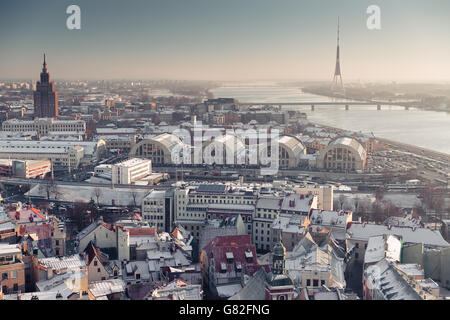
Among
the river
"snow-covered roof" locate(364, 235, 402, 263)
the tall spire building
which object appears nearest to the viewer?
"snow-covered roof" locate(364, 235, 402, 263)

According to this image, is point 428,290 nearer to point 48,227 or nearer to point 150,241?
point 150,241

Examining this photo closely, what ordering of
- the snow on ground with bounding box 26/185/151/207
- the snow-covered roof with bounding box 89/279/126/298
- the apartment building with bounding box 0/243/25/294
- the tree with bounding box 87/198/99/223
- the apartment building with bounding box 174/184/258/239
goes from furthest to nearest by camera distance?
the snow on ground with bounding box 26/185/151/207, the tree with bounding box 87/198/99/223, the apartment building with bounding box 174/184/258/239, the apartment building with bounding box 0/243/25/294, the snow-covered roof with bounding box 89/279/126/298

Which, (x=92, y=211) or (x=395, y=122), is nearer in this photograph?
(x=92, y=211)

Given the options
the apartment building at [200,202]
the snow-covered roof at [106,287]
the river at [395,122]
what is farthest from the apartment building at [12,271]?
the river at [395,122]

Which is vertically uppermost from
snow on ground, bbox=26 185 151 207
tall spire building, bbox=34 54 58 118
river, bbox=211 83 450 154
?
tall spire building, bbox=34 54 58 118

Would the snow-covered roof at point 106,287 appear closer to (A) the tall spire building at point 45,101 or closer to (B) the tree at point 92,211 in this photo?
(B) the tree at point 92,211

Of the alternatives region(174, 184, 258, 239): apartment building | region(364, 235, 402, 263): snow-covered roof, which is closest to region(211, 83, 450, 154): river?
region(174, 184, 258, 239): apartment building

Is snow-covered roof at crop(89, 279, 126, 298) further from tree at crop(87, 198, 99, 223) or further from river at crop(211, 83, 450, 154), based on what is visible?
river at crop(211, 83, 450, 154)

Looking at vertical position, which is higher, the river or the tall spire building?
the tall spire building

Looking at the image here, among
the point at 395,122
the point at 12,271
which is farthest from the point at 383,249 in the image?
the point at 395,122

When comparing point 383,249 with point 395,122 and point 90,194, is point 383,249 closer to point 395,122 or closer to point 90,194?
point 90,194
